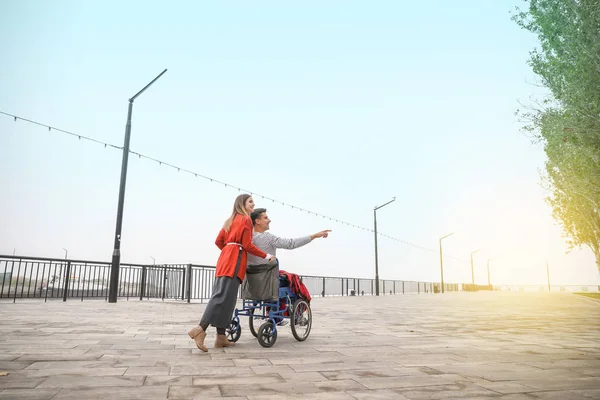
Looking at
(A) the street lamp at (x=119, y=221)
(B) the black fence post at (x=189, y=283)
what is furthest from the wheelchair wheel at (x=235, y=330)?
(B) the black fence post at (x=189, y=283)

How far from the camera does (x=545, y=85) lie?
46.8 feet

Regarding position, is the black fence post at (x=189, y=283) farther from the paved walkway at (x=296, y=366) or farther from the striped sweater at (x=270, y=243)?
the striped sweater at (x=270, y=243)

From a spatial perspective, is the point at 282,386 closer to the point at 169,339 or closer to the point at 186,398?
the point at 186,398

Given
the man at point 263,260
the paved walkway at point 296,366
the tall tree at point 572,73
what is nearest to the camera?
the paved walkway at point 296,366

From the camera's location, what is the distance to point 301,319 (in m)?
5.23

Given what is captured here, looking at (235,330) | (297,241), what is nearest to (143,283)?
(235,330)

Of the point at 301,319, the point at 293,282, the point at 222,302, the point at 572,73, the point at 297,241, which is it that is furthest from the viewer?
the point at 572,73

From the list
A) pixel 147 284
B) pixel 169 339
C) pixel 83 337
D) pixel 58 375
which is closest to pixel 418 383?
pixel 58 375

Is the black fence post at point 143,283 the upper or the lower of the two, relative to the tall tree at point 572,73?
lower

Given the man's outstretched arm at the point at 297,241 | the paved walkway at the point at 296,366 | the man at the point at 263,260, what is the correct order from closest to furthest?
the paved walkway at the point at 296,366 → the man at the point at 263,260 → the man's outstretched arm at the point at 297,241

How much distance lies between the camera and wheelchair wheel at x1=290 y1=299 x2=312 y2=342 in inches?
199

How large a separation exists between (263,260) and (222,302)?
0.67m

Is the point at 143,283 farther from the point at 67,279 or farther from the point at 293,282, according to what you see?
the point at 293,282

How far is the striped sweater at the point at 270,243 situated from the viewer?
16.1ft
